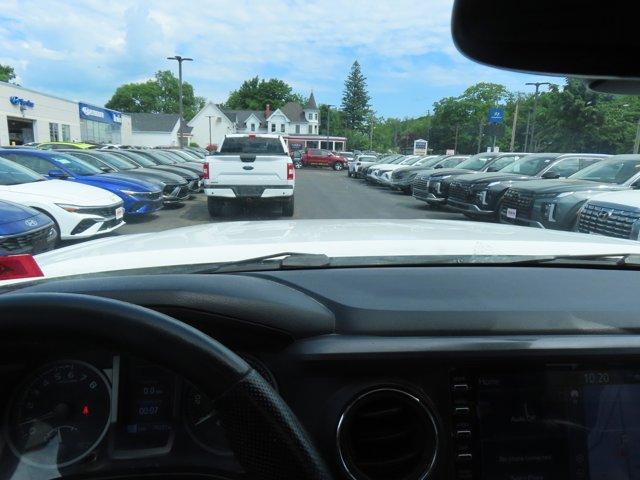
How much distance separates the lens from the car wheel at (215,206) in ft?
39.0

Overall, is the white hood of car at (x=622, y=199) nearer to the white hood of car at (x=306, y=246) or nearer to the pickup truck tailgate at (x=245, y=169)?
the white hood of car at (x=306, y=246)

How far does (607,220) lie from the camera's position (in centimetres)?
640

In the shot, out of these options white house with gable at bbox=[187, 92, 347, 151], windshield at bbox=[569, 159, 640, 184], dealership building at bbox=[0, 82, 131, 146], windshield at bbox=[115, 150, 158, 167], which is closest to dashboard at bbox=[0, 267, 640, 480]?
windshield at bbox=[569, 159, 640, 184]

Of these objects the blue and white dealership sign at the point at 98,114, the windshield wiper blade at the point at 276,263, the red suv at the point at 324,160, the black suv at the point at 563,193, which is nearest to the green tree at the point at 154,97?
the blue and white dealership sign at the point at 98,114

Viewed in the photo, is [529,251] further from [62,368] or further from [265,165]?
[265,165]

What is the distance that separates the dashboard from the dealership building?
130ft

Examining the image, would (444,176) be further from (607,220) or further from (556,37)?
(556,37)

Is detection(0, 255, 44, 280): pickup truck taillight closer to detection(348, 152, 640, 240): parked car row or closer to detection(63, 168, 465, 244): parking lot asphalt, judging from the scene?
detection(348, 152, 640, 240): parked car row

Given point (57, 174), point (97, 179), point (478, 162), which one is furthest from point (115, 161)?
point (478, 162)

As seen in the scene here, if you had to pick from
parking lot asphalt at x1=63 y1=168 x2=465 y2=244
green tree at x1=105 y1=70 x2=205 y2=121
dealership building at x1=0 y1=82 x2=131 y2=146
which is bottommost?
parking lot asphalt at x1=63 y1=168 x2=465 y2=244

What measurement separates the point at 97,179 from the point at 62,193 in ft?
9.76

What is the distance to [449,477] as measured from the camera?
163 centimetres

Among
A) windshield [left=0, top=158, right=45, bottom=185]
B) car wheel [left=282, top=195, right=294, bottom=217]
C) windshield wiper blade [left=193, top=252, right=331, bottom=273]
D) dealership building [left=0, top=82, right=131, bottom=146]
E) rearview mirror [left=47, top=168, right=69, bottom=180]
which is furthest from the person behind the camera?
dealership building [left=0, top=82, right=131, bottom=146]

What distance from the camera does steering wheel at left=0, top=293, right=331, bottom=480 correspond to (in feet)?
3.47
